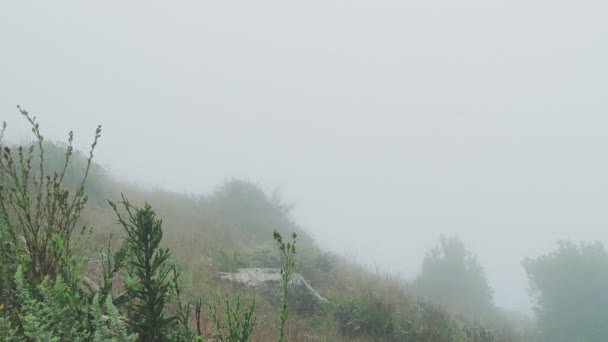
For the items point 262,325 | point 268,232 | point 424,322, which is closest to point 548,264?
point 268,232

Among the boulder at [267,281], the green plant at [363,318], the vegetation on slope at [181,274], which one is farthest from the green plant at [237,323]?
the boulder at [267,281]

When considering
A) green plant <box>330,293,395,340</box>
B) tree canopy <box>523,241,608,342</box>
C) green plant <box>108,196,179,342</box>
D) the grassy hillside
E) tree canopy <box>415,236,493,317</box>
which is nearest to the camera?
green plant <box>108,196,179,342</box>

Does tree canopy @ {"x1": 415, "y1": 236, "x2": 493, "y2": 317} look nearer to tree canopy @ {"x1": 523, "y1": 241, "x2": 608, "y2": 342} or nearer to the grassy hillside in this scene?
tree canopy @ {"x1": 523, "y1": 241, "x2": 608, "y2": 342}

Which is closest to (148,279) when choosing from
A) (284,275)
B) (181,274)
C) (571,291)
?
(284,275)

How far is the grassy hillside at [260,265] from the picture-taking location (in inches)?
241

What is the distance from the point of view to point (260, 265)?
33.9 ft

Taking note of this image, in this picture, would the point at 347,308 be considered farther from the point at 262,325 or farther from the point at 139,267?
the point at 139,267

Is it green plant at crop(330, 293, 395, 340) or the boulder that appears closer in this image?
green plant at crop(330, 293, 395, 340)

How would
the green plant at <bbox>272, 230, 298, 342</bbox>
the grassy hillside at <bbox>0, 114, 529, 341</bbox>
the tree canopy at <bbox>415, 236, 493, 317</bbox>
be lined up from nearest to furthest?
the green plant at <bbox>272, 230, 298, 342</bbox> → the grassy hillside at <bbox>0, 114, 529, 341</bbox> → the tree canopy at <bbox>415, 236, 493, 317</bbox>

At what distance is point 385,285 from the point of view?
11.5 m

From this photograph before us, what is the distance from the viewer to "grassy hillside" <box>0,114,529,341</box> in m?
6.12

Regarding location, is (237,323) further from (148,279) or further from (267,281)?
(267,281)

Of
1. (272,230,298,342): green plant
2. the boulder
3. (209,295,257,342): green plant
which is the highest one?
(272,230,298,342): green plant

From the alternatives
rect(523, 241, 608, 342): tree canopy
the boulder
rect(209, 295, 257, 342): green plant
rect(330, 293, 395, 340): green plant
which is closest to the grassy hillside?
rect(330, 293, 395, 340): green plant
